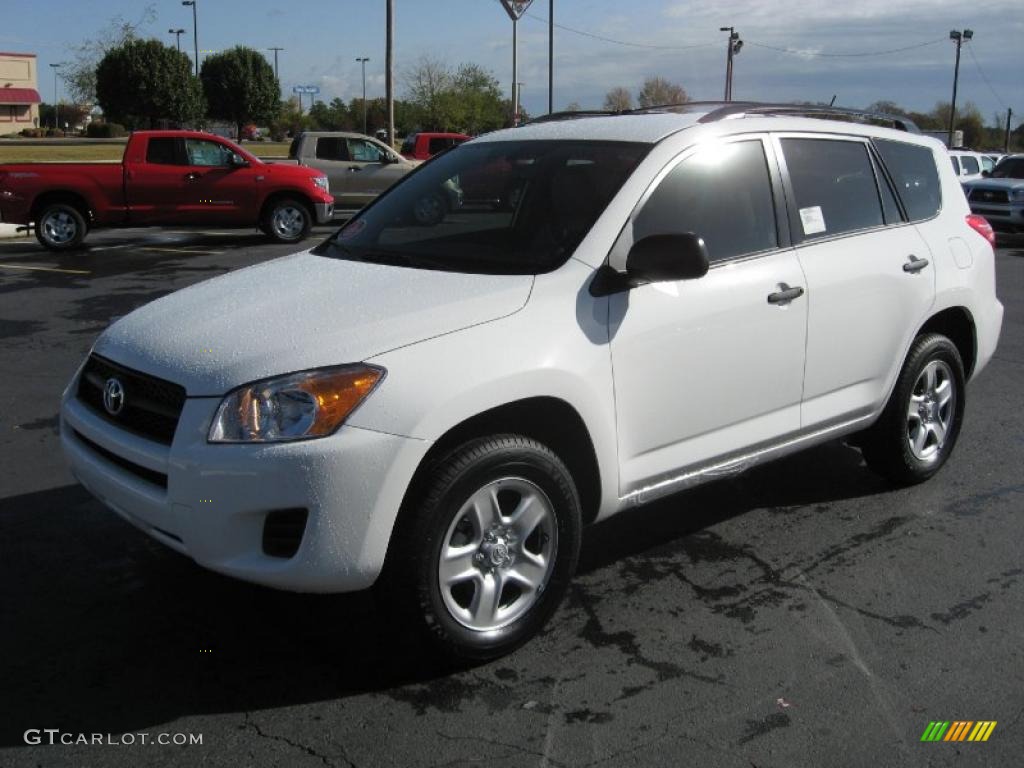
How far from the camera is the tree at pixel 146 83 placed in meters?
61.0

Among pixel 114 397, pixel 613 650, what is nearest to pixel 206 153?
pixel 114 397

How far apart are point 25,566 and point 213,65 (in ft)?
253

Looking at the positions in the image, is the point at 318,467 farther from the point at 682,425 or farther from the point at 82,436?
the point at 682,425

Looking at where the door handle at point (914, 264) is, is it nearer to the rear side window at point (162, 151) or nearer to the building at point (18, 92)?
the rear side window at point (162, 151)

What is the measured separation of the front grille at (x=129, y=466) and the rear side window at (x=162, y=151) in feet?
43.8

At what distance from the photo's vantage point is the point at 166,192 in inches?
630

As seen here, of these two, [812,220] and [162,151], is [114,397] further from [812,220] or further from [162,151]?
[162,151]

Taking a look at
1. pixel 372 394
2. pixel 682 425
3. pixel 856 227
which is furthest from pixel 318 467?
pixel 856 227

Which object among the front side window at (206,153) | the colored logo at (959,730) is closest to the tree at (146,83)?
the front side window at (206,153)

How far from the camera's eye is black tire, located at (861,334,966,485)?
5078mm

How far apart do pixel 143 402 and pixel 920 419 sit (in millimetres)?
3731

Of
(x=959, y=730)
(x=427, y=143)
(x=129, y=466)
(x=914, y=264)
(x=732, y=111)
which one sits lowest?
(x=959, y=730)

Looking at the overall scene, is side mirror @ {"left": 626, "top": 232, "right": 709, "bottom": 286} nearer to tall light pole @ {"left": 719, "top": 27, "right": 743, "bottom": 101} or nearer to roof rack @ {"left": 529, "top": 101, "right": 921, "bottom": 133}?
roof rack @ {"left": 529, "top": 101, "right": 921, "bottom": 133}

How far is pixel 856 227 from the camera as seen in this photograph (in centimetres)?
483
